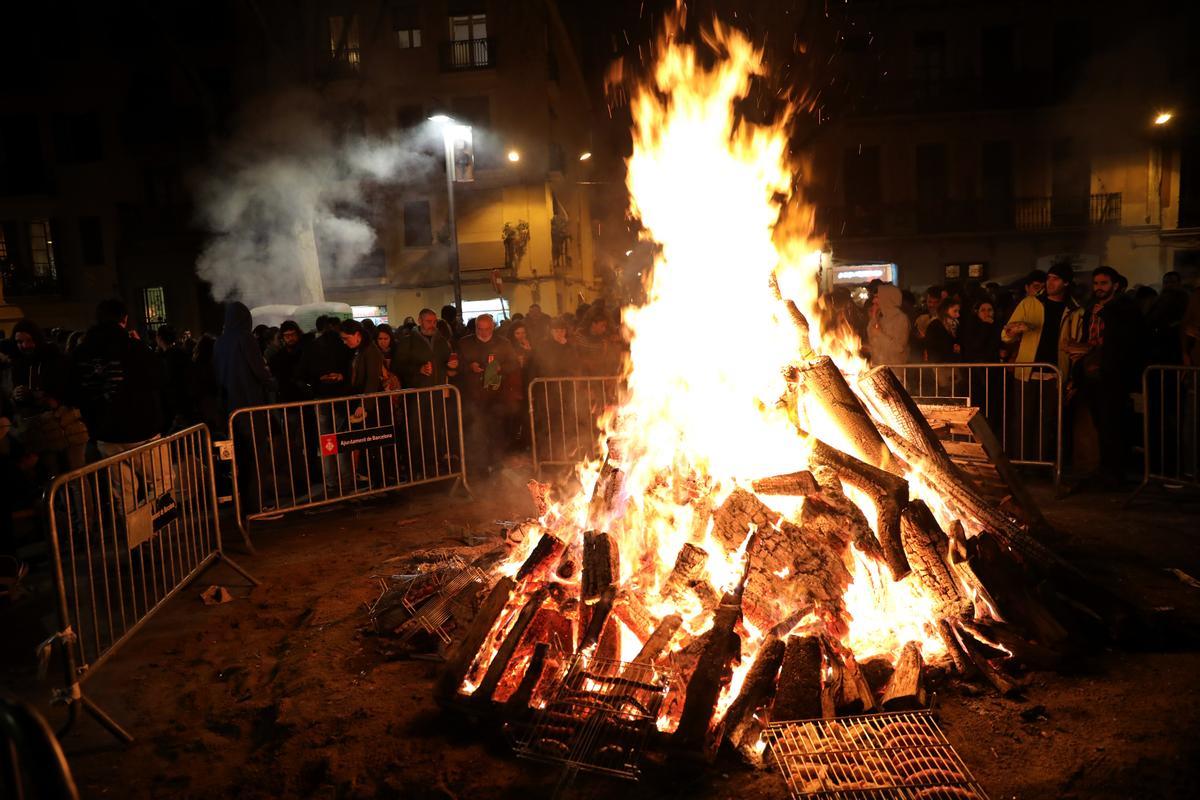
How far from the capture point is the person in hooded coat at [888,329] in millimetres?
10242

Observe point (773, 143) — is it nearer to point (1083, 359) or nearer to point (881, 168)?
point (1083, 359)

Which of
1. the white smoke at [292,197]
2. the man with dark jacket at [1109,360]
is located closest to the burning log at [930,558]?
the man with dark jacket at [1109,360]

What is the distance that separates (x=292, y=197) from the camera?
958 inches

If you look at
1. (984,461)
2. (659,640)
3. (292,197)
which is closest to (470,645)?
(659,640)

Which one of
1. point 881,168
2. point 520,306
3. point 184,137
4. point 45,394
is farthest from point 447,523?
point 184,137

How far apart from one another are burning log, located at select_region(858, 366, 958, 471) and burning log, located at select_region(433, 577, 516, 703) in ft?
11.4

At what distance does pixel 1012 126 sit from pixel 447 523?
3114 centimetres

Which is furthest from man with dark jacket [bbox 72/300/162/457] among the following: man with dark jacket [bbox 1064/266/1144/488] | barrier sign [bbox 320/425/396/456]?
man with dark jacket [bbox 1064/266/1144/488]

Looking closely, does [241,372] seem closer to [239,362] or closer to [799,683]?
[239,362]

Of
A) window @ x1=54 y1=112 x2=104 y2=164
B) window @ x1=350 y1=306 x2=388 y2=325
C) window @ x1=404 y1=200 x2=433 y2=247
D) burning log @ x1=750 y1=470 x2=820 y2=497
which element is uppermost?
window @ x1=54 y1=112 x2=104 y2=164

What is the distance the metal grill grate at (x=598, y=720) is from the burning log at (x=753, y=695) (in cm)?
39

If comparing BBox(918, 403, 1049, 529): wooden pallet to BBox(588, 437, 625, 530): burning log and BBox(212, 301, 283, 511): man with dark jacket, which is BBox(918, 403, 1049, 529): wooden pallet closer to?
BBox(588, 437, 625, 530): burning log

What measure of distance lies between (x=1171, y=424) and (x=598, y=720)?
824cm

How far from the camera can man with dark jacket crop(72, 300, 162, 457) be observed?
770 cm
